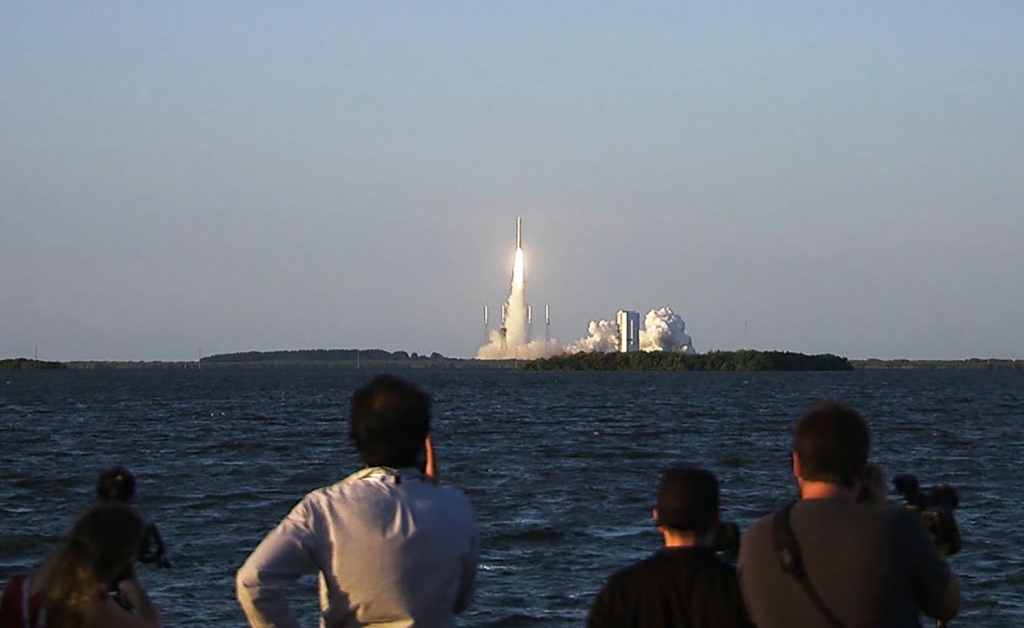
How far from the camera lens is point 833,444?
4566 mm

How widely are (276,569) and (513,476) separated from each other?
30.0 meters

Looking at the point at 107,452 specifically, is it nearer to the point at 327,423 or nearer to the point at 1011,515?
the point at 327,423

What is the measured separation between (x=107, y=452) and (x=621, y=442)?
48.2ft

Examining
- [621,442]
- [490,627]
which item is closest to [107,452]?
[621,442]

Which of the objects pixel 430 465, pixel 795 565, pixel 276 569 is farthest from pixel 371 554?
pixel 795 565

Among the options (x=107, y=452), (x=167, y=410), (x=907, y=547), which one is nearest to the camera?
(x=907, y=547)

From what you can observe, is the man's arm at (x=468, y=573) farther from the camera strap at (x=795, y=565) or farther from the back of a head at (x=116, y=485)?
the back of a head at (x=116, y=485)

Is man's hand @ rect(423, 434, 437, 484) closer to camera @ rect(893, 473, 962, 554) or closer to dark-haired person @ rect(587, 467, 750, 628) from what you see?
dark-haired person @ rect(587, 467, 750, 628)

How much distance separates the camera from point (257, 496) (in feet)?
97.9

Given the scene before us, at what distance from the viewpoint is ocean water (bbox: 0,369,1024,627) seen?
746 inches

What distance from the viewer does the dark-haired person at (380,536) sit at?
14.6 ft

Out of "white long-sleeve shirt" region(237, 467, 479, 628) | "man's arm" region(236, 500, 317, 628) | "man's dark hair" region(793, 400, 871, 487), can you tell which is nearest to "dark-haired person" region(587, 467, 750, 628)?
"man's dark hair" region(793, 400, 871, 487)

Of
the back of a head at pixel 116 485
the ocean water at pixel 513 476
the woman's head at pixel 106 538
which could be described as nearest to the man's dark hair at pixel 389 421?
the woman's head at pixel 106 538

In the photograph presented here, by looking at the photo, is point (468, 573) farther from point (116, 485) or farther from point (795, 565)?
point (116, 485)
